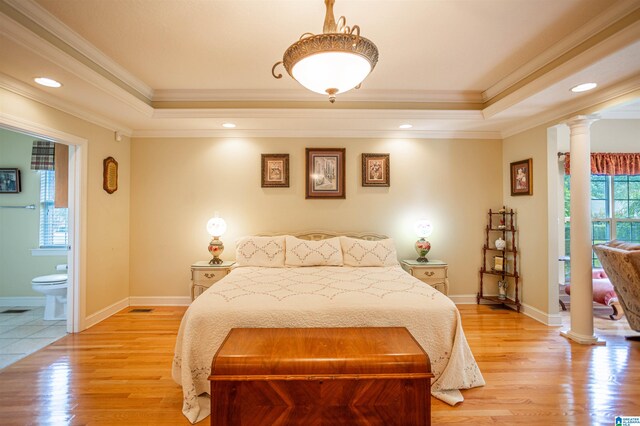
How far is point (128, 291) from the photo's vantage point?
4121 millimetres

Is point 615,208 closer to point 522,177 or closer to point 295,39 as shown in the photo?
point 522,177

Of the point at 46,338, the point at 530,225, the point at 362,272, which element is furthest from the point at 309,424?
the point at 530,225

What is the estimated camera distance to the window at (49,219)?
4.20m

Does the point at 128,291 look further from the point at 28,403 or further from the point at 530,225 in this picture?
the point at 530,225

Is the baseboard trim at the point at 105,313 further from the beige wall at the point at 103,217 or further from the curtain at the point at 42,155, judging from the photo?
the curtain at the point at 42,155

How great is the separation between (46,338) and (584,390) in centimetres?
481

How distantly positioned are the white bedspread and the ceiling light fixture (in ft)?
4.85

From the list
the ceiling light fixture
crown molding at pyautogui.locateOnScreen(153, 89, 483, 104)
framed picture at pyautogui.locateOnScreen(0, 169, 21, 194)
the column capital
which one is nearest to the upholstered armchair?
the column capital

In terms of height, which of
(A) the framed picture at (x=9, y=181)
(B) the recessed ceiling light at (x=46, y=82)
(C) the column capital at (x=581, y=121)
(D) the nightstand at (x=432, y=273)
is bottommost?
(D) the nightstand at (x=432, y=273)

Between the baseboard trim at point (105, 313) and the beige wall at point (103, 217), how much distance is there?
0.16 ft

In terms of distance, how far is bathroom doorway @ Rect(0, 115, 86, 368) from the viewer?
2952 mm

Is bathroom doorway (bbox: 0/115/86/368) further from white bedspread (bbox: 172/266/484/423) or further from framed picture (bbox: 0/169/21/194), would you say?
white bedspread (bbox: 172/266/484/423)

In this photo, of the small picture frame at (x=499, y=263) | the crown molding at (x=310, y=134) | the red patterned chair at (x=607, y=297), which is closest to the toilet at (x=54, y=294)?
the crown molding at (x=310, y=134)

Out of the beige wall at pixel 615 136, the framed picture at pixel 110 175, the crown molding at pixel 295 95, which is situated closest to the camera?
the crown molding at pixel 295 95
